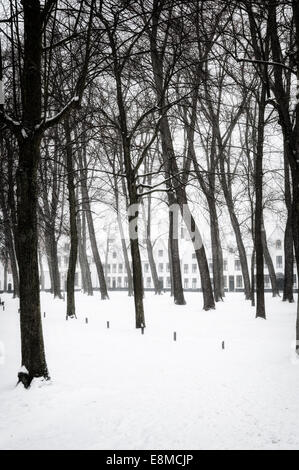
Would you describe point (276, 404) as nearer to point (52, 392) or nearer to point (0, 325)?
point (52, 392)

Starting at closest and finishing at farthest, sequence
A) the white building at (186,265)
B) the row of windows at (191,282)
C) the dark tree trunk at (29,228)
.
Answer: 1. the dark tree trunk at (29,228)
2. the white building at (186,265)
3. the row of windows at (191,282)

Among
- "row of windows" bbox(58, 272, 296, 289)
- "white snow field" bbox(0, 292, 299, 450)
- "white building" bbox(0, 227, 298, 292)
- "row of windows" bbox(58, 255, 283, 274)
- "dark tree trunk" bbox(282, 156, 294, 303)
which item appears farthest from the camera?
"row of windows" bbox(58, 272, 296, 289)

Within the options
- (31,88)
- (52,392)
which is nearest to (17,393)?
(52,392)

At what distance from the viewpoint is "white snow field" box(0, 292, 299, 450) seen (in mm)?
4207

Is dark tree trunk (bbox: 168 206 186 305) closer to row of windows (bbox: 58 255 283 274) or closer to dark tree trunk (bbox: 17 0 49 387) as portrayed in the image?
dark tree trunk (bbox: 17 0 49 387)

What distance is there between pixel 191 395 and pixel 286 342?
5168 mm

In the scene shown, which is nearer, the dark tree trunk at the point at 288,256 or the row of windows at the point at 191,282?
the dark tree trunk at the point at 288,256

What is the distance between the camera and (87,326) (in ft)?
42.9

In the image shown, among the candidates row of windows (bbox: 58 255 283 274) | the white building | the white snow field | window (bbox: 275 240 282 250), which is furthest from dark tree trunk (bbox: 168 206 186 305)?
window (bbox: 275 240 282 250)

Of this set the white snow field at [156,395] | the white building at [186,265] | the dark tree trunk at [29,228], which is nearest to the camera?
the white snow field at [156,395]

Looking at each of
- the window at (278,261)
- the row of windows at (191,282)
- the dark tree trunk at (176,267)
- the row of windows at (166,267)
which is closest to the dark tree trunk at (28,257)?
the dark tree trunk at (176,267)

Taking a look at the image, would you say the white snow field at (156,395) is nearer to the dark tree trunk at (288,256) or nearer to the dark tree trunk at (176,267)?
the dark tree trunk at (176,267)

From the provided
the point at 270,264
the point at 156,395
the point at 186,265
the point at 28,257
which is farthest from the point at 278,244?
the point at 28,257

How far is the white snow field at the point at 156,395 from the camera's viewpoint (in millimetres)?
4207
